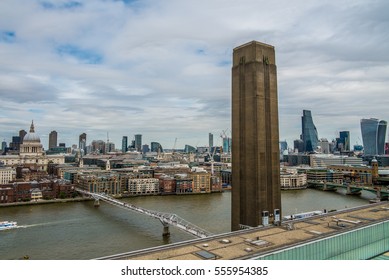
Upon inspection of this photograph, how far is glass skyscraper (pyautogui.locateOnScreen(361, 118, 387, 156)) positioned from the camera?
11650cm

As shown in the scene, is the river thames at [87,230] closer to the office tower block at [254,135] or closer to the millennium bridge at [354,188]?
the office tower block at [254,135]

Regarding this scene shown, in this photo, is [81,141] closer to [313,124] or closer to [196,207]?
[313,124]

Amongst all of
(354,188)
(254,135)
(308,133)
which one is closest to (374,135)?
(308,133)

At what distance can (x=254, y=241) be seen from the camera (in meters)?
11.1

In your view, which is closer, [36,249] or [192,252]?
[192,252]

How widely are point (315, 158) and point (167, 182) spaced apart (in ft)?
224

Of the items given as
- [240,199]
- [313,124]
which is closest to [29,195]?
[240,199]

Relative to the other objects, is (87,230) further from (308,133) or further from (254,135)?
(308,133)

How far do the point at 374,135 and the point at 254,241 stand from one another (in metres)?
126

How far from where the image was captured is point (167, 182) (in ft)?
162

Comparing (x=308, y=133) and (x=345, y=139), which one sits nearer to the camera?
(x=308, y=133)

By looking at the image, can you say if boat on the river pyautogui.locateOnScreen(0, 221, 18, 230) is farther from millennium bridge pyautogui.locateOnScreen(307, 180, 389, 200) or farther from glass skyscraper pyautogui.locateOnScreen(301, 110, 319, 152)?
glass skyscraper pyautogui.locateOnScreen(301, 110, 319, 152)

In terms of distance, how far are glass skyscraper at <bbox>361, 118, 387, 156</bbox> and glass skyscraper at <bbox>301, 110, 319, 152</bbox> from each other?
34637 millimetres

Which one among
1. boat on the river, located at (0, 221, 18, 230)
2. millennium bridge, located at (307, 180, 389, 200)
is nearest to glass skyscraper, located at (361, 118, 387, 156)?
millennium bridge, located at (307, 180, 389, 200)
